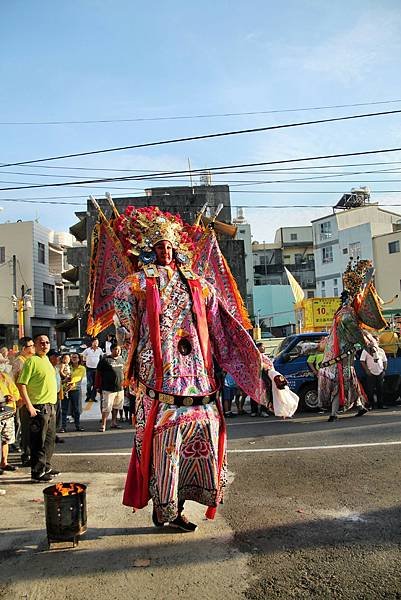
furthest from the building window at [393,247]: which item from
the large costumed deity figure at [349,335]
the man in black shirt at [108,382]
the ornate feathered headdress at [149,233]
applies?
the ornate feathered headdress at [149,233]

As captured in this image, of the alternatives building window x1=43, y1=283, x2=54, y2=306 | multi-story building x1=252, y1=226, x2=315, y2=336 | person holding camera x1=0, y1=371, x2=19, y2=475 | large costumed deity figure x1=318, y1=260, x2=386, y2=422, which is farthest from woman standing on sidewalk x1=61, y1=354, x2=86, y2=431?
multi-story building x1=252, y1=226, x2=315, y2=336

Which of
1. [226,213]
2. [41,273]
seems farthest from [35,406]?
[41,273]

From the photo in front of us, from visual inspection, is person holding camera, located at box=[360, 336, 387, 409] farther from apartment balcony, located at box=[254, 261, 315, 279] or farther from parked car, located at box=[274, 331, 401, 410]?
apartment balcony, located at box=[254, 261, 315, 279]

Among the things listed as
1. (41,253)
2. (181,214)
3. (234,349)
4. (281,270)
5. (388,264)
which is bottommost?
(234,349)

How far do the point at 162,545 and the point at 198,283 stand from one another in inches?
83.9

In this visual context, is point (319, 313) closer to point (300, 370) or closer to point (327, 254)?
point (300, 370)

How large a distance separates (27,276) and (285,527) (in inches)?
1553

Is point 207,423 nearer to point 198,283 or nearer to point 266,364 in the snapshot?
point 266,364

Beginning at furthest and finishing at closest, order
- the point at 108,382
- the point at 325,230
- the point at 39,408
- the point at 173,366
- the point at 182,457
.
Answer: the point at 325,230 < the point at 108,382 < the point at 39,408 < the point at 173,366 < the point at 182,457

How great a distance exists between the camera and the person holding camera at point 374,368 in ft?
35.1

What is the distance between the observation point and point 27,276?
135ft

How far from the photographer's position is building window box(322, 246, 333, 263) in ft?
148

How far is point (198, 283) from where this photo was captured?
15.5ft

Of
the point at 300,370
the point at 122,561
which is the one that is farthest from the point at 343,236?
the point at 122,561
